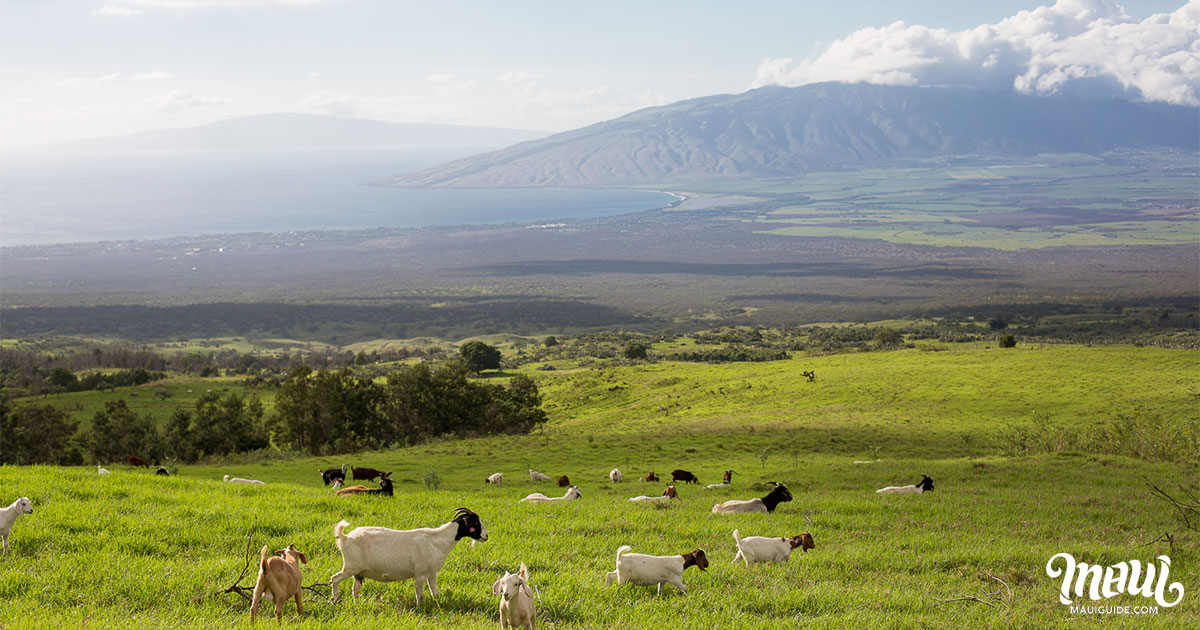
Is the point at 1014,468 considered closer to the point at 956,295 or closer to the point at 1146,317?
the point at 1146,317

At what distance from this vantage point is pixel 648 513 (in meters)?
14.1

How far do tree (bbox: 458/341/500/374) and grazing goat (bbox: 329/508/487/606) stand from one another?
59920 mm

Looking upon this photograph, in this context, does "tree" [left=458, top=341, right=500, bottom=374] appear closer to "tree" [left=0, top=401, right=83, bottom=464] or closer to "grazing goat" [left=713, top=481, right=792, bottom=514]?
"tree" [left=0, top=401, right=83, bottom=464]

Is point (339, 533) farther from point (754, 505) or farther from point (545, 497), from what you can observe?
point (545, 497)

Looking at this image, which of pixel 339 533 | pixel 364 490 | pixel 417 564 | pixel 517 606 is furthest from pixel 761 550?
pixel 364 490

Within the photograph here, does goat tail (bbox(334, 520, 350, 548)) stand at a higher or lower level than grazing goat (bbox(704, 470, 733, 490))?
higher

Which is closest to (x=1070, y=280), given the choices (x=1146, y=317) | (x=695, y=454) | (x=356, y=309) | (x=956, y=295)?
(x=956, y=295)

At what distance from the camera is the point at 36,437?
1469 inches

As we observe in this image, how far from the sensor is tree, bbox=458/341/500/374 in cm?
6738

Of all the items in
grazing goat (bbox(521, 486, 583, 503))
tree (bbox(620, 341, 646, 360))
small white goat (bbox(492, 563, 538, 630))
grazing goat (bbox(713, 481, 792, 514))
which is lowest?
tree (bbox(620, 341, 646, 360))

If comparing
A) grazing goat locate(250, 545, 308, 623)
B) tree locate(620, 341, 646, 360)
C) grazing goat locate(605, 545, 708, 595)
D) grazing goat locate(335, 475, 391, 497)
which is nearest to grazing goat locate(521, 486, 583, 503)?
grazing goat locate(335, 475, 391, 497)

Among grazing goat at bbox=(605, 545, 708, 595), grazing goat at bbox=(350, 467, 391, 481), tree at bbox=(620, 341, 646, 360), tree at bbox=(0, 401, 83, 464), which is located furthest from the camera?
tree at bbox=(620, 341, 646, 360)

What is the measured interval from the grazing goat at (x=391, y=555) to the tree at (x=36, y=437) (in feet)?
110

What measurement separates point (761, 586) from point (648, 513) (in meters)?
5.39
